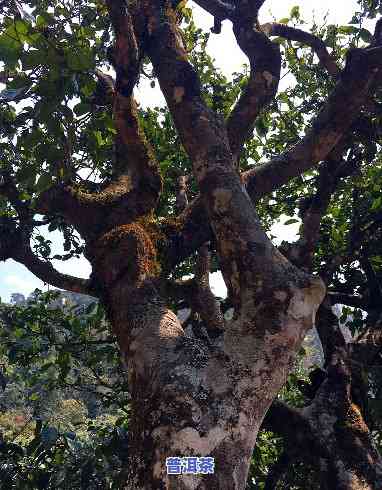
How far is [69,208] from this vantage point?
11.4ft

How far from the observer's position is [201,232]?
3662 mm

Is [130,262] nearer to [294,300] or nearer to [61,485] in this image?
[294,300]

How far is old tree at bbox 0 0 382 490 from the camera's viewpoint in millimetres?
1923

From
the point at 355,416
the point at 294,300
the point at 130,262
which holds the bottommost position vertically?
the point at 355,416

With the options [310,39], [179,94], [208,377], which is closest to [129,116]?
[179,94]

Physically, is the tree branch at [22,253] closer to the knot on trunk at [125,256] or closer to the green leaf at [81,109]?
the knot on trunk at [125,256]

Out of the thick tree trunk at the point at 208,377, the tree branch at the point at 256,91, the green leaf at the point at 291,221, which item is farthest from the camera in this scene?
the green leaf at the point at 291,221

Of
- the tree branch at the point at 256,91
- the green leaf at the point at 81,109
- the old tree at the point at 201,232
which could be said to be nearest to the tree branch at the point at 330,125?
the old tree at the point at 201,232

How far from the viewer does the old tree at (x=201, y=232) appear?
1.92m

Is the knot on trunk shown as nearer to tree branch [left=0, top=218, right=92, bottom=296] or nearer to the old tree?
the old tree

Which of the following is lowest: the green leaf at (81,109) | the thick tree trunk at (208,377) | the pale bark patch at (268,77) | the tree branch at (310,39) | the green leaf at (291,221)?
the thick tree trunk at (208,377)

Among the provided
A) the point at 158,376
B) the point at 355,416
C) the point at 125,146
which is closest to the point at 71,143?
the point at 125,146

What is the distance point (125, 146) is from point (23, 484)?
332 centimetres

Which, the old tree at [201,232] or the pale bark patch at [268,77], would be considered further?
the pale bark patch at [268,77]
